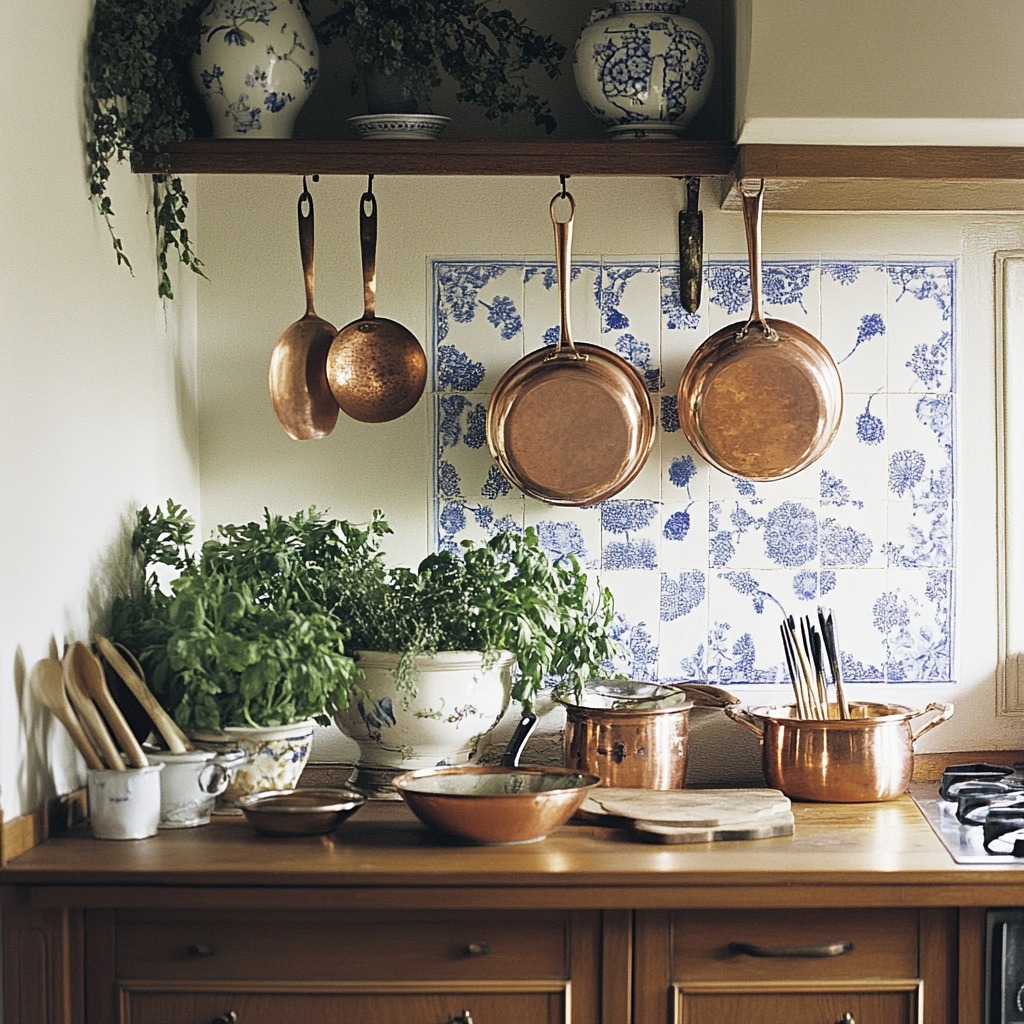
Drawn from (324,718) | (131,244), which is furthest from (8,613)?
(131,244)

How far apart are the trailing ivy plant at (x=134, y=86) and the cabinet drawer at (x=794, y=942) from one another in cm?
123

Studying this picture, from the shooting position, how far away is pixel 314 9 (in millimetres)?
2369

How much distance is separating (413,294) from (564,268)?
11.8 inches

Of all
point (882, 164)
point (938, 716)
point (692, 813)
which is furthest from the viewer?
point (938, 716)

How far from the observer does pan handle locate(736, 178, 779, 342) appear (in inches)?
84.4

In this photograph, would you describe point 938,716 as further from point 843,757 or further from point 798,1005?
point 798,1005

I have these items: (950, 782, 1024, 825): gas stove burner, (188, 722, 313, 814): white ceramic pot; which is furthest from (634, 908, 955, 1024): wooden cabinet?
(188, 722, 313, 814): white ceramic pot

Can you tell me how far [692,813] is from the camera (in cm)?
193

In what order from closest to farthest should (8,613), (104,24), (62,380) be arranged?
1. (8,613)
2. (62,380)
3. (104,24)

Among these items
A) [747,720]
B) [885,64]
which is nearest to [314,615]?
[747,720]

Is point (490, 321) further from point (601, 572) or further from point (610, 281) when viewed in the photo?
point (601, 572)

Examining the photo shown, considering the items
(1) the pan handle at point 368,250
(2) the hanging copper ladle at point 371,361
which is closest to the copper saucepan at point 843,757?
(2) the hanging copper ladle at point 371,361

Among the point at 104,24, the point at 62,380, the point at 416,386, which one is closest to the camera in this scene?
the point at 62,380

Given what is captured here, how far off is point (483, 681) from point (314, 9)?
1156 mm
